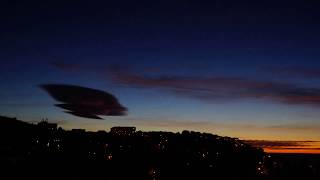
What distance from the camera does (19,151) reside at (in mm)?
68688

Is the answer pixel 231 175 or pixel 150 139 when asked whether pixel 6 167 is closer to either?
pixel 150 139

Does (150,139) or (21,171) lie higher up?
(150,139)

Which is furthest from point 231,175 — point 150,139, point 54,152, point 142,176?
point 54,152

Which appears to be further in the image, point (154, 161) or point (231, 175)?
point (231, 175)

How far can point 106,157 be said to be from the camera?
309 feet

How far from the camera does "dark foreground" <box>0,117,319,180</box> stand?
224 feet

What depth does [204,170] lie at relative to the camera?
12781 cm

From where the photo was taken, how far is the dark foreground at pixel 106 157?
224 feet

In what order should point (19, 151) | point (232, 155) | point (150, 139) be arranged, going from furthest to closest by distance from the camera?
point (232, 155), point (150, 139), point (19, 151)

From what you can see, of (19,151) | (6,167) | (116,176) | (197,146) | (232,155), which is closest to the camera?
(6,167)

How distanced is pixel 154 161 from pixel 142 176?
19.5 metres

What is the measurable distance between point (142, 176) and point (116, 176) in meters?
7.26

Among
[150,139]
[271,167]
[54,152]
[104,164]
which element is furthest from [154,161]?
[271,167]

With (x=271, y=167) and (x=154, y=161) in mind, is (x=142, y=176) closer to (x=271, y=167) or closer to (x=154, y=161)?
(x=154, y=161)
